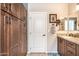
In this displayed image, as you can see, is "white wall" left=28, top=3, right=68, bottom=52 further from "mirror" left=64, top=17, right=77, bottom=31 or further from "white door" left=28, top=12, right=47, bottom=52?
"mirror" left=64, top=17, right=77, bottom=31

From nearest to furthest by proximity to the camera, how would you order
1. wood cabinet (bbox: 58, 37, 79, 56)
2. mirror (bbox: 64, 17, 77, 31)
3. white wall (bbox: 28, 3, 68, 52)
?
white wall (bbox: 28, 3, 68, 52), wood cabinet (bbox: 58, 37, 79, 56), mirror (bbox: 64, 17, 77, 31)

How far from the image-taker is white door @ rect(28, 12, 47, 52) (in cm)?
248

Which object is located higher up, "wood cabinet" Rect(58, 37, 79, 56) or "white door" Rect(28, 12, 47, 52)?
"white door" Rect(28, 12, 47, 52)

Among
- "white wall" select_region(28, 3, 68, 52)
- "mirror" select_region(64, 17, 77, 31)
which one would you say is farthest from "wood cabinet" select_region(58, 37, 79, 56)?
"mirror" select_region(64, 17, 77, 31)

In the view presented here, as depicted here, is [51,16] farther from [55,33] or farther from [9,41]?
[9,41]

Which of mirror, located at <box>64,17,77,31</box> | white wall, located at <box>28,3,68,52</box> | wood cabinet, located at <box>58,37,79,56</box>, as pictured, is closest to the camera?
white wall, located at <box>28,3,68,52</box>

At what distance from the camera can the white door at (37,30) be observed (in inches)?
97.7

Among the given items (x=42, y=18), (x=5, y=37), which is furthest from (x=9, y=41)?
(x=42, y=18)

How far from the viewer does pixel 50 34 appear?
2869mm

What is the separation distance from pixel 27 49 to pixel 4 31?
99 centimetres

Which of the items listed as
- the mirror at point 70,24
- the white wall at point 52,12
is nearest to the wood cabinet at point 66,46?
the white wall at point 52,12

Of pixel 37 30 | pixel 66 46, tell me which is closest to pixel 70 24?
pixel 66 46

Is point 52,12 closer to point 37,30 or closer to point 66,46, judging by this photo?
point 37,30

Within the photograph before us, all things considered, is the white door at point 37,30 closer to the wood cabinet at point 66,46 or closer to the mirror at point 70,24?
the wood cabinet at point 66,46
